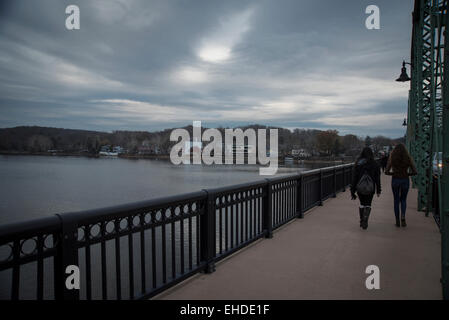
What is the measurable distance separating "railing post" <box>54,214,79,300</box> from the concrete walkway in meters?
1.32

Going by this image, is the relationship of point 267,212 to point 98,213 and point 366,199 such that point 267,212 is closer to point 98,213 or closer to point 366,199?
point 366,199

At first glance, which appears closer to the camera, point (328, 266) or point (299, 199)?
point (328, 266)

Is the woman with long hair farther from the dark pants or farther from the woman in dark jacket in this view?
the dark pants

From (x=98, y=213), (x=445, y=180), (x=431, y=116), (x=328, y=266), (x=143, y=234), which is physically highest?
(x=431, y=116)

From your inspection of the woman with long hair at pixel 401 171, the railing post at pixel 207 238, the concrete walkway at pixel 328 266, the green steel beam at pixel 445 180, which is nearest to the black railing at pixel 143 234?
the railing post at pixel 207 238

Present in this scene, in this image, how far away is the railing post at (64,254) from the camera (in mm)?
2609

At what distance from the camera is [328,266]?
4.75 metres

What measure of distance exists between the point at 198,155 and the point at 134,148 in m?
39.8

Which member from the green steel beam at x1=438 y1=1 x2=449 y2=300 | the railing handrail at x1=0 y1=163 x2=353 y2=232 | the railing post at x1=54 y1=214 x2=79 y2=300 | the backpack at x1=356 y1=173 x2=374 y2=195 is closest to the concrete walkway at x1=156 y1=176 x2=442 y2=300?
the green steel beam at x1=438 y1=1 x2=449 y2=300

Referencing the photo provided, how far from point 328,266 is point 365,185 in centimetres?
292

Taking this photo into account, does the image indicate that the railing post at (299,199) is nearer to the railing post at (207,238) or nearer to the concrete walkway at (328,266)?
the concrete walkway at (328,266)

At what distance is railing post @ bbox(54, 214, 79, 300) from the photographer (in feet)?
8.56

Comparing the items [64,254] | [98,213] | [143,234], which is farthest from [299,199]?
[64,254]
